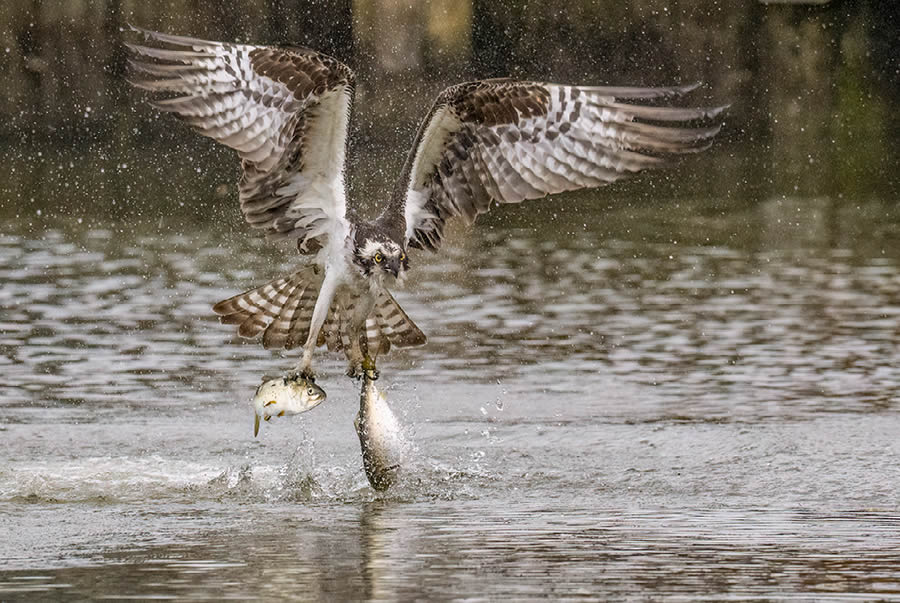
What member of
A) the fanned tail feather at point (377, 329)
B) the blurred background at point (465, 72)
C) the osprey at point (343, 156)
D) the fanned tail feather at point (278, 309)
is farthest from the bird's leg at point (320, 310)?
the blurred background at point (465, 72)

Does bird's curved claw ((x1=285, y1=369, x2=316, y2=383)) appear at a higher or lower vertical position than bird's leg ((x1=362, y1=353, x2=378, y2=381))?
higher

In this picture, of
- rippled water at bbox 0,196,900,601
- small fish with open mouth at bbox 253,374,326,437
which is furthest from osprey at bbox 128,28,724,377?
rippled water at bbox 0,196,900,601

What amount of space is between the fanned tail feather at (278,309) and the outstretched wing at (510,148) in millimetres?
587

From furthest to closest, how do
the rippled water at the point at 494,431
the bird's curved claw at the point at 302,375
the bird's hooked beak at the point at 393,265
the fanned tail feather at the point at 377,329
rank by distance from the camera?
the fanned tail feather at the point at 377,329 → the bird's hooked beak at the point at 393,265 → the bird's curved claw at the point at 302,375 → the rippled water at the point at 494,431

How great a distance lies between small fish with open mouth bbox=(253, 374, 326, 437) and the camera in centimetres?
Result: 927

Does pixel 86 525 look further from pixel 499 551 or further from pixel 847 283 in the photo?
pixel 847 283

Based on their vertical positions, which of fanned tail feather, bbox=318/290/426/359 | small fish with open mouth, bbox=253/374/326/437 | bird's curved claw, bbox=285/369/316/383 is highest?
fanned tail feather, bbox=318/290/426/359

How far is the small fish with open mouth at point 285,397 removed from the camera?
9.27 metres

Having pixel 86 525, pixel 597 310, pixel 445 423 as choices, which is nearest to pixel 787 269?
pixel 597 310

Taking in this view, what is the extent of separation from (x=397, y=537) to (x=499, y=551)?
22.8 inches

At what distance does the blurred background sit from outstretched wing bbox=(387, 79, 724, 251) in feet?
41.6

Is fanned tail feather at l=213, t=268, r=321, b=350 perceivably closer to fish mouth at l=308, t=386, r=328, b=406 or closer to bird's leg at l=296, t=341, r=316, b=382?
bird's leg at l=296, t=341, r=316, b=382

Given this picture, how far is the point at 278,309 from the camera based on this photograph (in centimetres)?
1005

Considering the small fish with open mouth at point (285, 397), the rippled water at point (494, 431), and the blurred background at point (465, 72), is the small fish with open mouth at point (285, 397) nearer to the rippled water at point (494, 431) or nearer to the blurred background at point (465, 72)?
the rippled water at point (494, 431)
